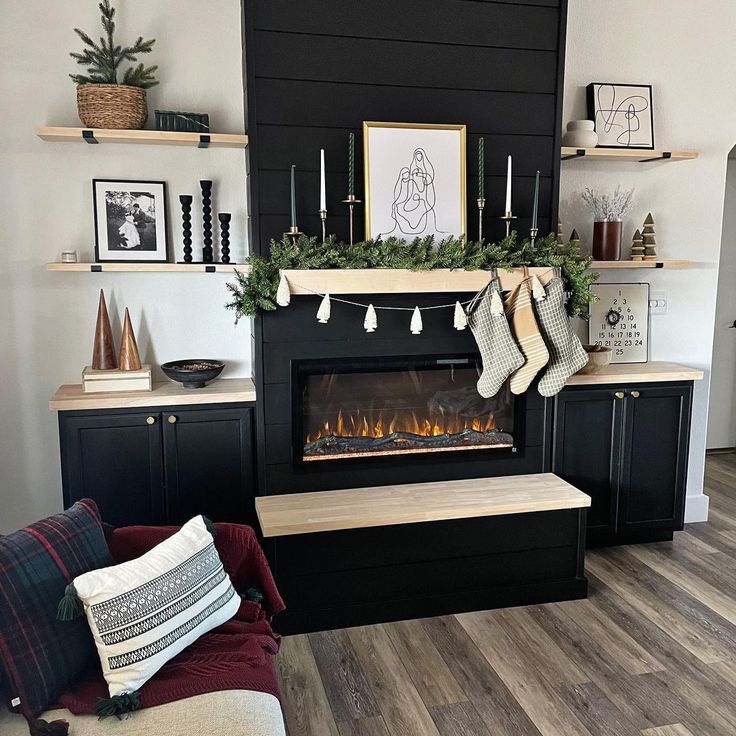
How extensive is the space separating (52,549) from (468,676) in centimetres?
149

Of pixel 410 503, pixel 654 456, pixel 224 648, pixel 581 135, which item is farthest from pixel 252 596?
pixel 581 135

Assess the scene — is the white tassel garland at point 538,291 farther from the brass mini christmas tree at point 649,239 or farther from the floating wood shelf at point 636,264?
the brass mini christmas tree at point 649,239

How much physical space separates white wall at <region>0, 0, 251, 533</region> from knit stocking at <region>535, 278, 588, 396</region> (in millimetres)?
1365

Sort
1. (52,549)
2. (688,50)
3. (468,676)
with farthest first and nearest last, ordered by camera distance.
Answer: (688,50) → (468,676) → (52,549)

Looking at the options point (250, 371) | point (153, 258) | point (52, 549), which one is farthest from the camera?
point (250, 371)

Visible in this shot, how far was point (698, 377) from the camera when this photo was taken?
11.8 feet

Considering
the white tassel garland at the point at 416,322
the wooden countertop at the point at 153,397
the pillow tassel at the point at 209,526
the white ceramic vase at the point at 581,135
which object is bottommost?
the pillow tassel at the point at 209,526

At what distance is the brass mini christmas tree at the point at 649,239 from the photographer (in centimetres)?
368

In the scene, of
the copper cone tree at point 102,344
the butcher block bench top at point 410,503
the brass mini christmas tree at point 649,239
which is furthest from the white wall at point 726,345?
the copper cone tree at point 102,344

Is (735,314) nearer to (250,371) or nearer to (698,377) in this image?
(698,377)

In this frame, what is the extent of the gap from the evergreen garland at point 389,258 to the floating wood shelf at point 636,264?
1.39 ft

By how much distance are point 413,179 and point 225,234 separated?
0.84m

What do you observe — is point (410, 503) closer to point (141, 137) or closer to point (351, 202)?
point (351, 202)

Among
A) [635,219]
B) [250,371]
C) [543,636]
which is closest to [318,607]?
[543,636]
